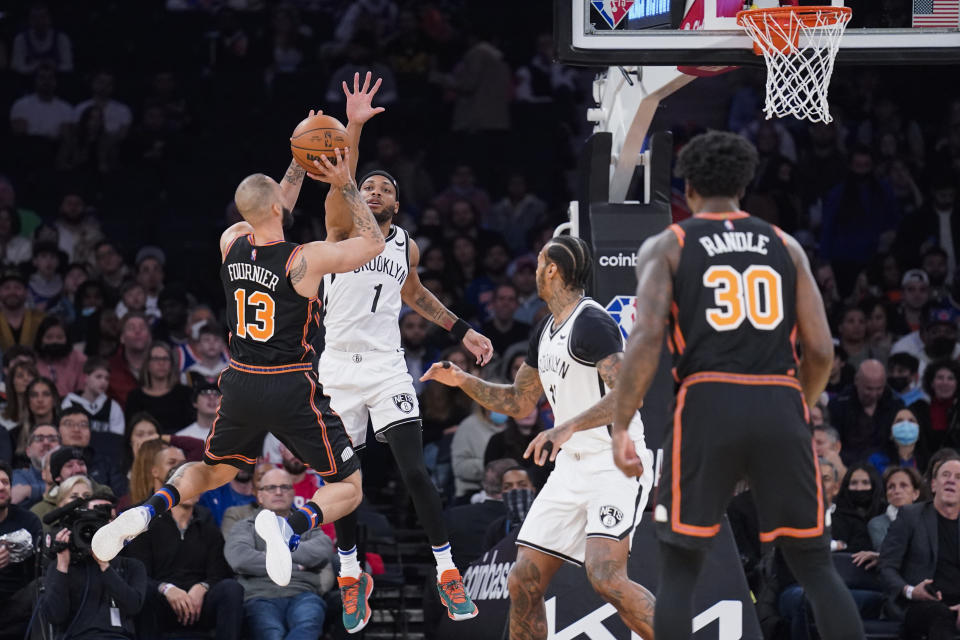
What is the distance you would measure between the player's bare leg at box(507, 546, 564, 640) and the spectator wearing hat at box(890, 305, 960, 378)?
766 centimetres

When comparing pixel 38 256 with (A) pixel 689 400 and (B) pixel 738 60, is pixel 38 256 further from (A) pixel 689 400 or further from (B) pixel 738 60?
(A) pixel 689 400

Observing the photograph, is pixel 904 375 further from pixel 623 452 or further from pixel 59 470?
pixel 623 452

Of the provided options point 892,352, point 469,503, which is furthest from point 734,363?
point 892,352

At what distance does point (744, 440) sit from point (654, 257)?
0.85 m

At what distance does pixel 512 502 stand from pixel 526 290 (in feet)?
13.7

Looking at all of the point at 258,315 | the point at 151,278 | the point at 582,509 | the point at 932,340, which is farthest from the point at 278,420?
the point at 932,340

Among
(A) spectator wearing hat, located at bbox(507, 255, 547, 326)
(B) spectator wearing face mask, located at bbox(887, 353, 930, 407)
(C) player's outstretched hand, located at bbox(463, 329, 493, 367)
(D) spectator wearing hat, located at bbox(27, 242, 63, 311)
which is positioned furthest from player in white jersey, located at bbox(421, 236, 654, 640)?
(D) spectator wearing hat, located at bbox(27, 242, 63, 311)

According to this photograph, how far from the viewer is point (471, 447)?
1253 centimetres

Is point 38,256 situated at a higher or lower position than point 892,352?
higher

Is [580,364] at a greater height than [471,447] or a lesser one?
greater

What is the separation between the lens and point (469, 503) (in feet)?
40.1

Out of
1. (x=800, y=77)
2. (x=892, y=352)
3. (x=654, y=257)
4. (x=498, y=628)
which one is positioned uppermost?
(x=800, y=77)

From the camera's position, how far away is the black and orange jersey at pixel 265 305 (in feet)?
25.6

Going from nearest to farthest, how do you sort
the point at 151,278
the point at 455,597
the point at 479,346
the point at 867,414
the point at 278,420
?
1. the point at 278,420
2. the point at 455,597
3. the point at 479,346
4. the point at 867,414
5. the point at 151,278
